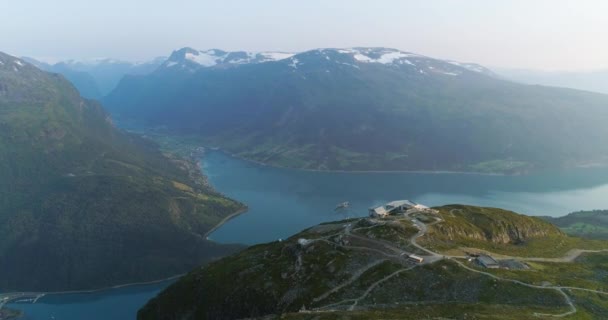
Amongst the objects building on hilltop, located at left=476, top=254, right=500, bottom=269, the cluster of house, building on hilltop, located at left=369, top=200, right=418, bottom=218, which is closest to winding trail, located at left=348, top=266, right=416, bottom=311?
building on hilltop, located at left=476, top=254, right=500, bottom=269

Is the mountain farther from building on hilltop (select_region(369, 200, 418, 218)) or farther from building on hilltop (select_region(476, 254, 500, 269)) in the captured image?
building on hilltop (select_region(369, 200, 418, 218))

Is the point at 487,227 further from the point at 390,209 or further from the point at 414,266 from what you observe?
the point at 414,266

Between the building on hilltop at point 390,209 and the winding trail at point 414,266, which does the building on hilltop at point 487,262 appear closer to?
the winding trail at point 414,266

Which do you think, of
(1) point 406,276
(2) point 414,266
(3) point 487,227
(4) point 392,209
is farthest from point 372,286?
(3) point 487,227

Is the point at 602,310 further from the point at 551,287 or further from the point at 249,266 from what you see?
the point at 249,266

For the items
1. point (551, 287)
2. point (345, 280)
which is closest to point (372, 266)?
point (345, 280)

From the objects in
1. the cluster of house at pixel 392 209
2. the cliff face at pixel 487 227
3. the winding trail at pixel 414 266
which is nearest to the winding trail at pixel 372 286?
the winding trail at pixel 414 266
